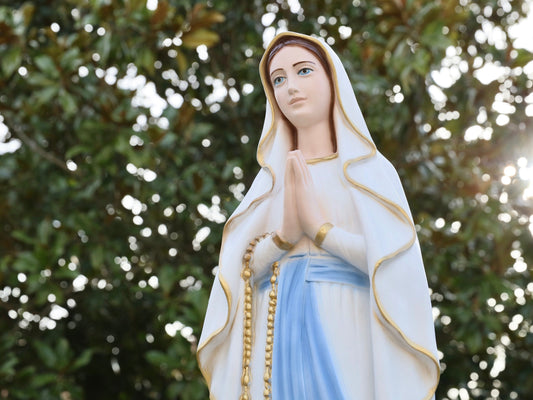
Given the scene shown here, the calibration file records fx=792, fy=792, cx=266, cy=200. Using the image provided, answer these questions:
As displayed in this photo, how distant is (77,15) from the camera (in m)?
6.27

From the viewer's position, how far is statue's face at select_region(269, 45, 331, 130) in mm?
3039

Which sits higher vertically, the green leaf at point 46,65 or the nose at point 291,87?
the green leaf at point 46,65

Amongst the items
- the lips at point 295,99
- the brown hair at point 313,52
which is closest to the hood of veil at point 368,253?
the brown hair at point 313,52

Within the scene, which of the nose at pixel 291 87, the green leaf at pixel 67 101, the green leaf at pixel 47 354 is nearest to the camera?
the nose at pixel 291 87

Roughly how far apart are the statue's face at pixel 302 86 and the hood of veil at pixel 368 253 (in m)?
0.06

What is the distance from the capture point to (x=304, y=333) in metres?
2.78

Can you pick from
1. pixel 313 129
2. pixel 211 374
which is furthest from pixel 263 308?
pixel 313 129

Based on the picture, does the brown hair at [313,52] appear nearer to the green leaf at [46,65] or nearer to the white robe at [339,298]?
the white robe at [339,298]

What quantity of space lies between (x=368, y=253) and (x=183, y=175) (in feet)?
9.64

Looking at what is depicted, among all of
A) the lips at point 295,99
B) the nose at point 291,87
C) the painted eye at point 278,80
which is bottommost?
the lips at point 295,99

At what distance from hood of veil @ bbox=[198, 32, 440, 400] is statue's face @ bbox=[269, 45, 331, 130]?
0.06 metres

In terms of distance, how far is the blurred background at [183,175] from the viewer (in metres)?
5.45

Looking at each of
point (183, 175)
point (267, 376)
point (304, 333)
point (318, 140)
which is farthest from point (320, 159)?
point (183, 175)

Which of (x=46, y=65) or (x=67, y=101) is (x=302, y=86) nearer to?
(x=67, y=101)
